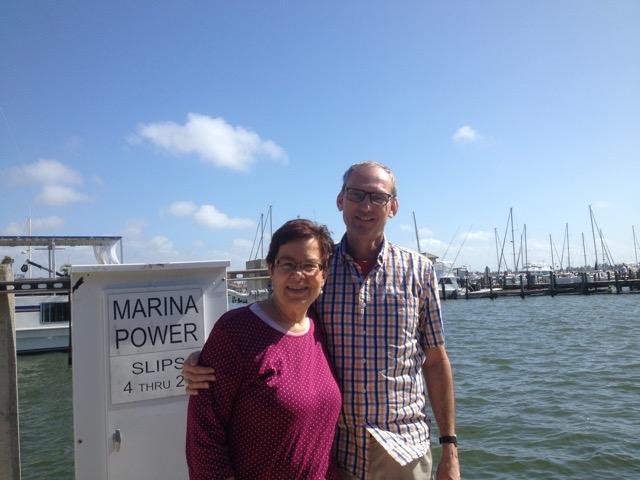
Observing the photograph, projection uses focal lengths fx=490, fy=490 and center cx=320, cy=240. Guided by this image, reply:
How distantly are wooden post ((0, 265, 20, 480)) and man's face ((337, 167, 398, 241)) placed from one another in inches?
85.8

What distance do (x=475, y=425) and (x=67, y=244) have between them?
18.7 m

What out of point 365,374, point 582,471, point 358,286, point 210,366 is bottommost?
point 582,471

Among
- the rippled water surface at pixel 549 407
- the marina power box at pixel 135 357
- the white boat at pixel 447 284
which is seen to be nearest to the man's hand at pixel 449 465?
the marina power box at pixel 135 357

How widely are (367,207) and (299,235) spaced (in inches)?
21.8

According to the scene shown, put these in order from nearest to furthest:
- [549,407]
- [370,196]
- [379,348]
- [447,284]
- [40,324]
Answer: [379,348], [370,196], [549,407], [40,324], [447,284]

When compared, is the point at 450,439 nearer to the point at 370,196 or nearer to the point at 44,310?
the point at 370,196

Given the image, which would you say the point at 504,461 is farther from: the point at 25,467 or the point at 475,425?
the point at 25,467

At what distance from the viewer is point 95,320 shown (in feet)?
8.77

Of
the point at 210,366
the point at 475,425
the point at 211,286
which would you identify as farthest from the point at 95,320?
the point at 475,425

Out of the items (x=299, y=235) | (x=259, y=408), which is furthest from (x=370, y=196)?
(x=259, y=408)

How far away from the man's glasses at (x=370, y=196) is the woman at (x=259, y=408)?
827mm

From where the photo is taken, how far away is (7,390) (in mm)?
3053

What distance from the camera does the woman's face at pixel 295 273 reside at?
2.10 meters

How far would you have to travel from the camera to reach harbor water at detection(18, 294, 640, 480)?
6957 mm
